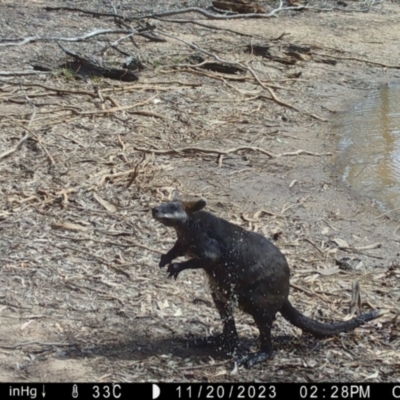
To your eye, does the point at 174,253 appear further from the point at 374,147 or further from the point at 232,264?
the point at 374,147

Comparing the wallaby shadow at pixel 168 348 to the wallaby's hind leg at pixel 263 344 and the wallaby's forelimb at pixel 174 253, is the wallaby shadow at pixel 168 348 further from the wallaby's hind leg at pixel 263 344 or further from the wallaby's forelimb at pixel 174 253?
the wallaby's forelimb at pixel 174 253

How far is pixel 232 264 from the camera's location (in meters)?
4.41

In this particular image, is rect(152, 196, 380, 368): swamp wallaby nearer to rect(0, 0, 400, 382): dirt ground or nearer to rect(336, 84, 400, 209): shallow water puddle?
rect(0, 0, 400, 382): dirt ground

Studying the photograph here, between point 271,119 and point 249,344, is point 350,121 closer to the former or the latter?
point 271,119

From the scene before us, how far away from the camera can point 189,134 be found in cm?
856

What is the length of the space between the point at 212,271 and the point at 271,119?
5.06 m

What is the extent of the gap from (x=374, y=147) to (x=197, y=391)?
5.42 metres

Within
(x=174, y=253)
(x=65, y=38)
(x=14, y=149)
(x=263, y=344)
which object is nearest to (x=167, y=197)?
(x=14, y=149)

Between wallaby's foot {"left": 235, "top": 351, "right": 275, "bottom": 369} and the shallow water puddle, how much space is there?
3186mm

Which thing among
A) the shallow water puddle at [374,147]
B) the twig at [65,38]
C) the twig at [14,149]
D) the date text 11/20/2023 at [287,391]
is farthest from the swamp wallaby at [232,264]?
the twig at [65,38]

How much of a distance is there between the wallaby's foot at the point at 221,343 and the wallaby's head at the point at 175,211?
0.72m

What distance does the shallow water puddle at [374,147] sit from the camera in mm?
7812

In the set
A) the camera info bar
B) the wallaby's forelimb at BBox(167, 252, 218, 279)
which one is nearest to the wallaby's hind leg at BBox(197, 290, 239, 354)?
the wallaby's forelimb at BBox(167, 252, 218, 279)

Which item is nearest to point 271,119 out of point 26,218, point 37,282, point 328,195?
point 328,195
